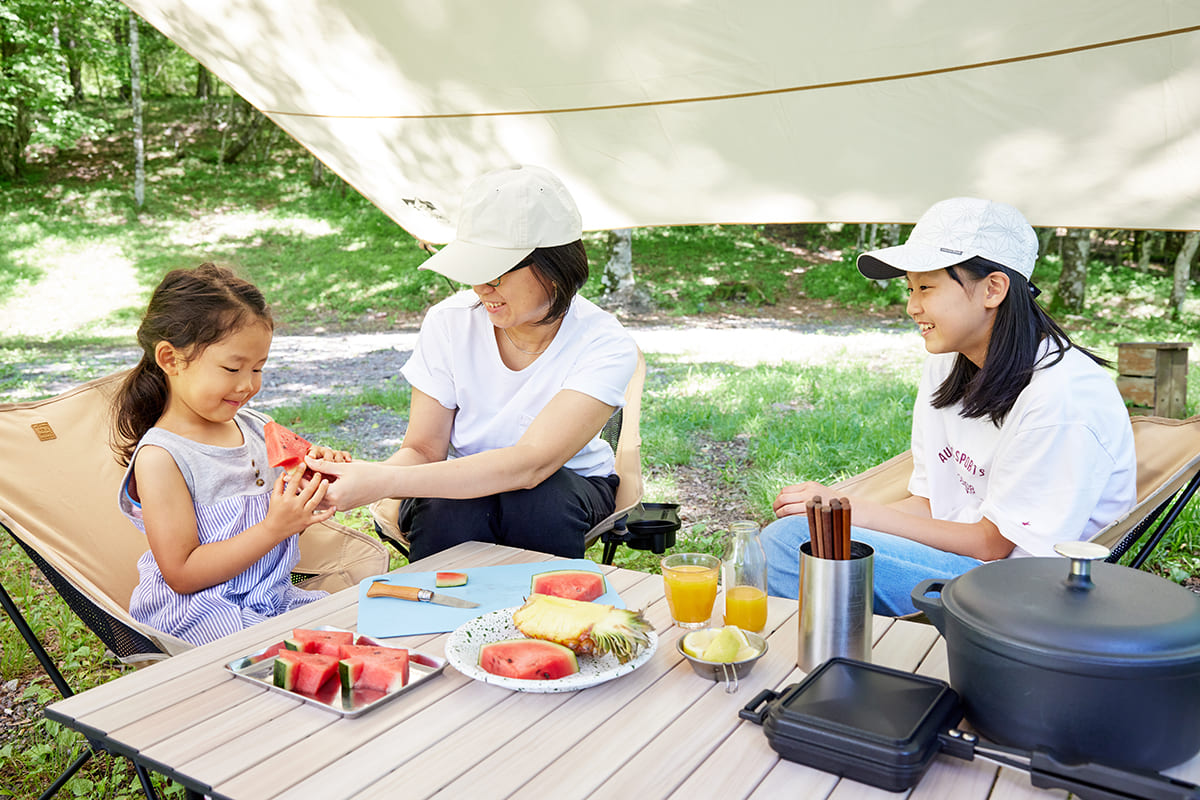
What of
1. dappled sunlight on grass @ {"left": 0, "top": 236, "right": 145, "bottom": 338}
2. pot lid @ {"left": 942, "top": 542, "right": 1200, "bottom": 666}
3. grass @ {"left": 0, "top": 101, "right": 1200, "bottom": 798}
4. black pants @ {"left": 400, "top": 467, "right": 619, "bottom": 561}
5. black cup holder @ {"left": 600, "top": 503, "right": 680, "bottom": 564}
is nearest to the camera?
pot lid @ {"left": 942, "top": 542, "right": 1200, "bottom": 666}

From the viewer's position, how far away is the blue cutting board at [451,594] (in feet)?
5.72

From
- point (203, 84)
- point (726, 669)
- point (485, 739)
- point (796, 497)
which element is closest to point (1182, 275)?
point (796, 497)

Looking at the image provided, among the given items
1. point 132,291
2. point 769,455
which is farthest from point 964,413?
point 132,291

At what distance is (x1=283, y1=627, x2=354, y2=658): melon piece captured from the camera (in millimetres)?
1520

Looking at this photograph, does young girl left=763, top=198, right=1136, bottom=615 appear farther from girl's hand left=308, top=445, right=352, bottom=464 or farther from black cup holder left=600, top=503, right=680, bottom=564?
girl's hand left=308, top=445, right=352, bottom=464

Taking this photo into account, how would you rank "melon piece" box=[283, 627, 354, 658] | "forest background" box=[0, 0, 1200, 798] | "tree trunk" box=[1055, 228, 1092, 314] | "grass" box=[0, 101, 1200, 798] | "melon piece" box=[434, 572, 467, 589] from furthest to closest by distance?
"tree trunk" box=[1055, 228, 1092, 314], "forest background" box=[0, 0, 1200, 798], "grass" box=[0, 101, 1200, 798], "melon piece" box=[434, 572, 467, 589], "melon piece" box=[283, 627, 354, 658]

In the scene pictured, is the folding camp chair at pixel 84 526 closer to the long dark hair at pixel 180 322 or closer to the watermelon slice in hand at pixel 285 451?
the long dark hair at pixel 180 322

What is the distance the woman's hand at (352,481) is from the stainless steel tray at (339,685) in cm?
45

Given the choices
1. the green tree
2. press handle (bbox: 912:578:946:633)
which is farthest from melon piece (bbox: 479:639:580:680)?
the green tree

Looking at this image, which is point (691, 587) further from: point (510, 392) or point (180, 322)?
point (180, 322)

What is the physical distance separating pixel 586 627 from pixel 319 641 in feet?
1.52

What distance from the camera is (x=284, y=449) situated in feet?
6.88

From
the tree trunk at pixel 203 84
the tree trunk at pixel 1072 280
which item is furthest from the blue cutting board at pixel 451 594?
the tree trunk at pixel 203 84

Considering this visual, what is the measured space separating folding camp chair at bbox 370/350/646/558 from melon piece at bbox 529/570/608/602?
68 cm
